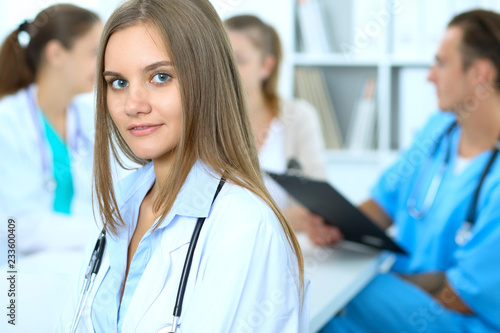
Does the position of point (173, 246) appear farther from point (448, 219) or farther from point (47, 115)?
point (47, 115)

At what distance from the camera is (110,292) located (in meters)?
0.94

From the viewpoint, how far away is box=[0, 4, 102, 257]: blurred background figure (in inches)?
77.5

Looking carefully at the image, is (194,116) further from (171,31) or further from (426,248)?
(426,248)

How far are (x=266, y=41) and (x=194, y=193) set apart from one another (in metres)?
1.60

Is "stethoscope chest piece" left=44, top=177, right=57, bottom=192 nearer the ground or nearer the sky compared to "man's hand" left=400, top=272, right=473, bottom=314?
nearer the sky

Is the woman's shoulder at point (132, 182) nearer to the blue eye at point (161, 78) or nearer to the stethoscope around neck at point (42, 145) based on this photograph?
the blue eye at point (161, 78)

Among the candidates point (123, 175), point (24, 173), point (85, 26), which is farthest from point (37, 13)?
point (123, 175)

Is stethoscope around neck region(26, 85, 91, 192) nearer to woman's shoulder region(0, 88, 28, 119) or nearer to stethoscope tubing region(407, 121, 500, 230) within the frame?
woman's shoulder region(0, 88, 28, 119)

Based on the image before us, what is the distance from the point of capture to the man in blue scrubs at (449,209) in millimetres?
1500

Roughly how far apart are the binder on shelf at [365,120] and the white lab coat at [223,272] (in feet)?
6.80

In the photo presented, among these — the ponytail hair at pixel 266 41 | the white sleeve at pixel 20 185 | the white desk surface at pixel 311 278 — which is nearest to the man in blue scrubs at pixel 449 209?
the white desk surface at pixel 311 278

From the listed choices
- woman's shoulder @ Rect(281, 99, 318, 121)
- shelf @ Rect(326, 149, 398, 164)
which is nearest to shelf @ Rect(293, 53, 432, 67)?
shelf @ Rect(326, 149, 398, 164)

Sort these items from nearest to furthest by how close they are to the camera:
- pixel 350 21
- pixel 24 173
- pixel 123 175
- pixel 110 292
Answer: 1. pixel 110 292
2. pixel 123 175
3. pixel 24 173
4. pixel 350 21

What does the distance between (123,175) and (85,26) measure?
1.11 metres
